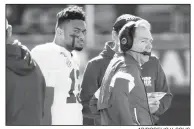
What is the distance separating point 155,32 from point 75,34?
7838 mm

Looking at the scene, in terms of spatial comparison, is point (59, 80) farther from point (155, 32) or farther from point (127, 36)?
point (155, 32)

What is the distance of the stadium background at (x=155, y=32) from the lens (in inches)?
354

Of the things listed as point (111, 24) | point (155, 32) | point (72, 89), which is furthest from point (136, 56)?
point (111, 24)

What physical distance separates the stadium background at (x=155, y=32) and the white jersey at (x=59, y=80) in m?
2.95

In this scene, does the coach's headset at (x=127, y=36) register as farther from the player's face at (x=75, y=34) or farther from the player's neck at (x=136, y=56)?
the player's face at (x=75, y=34)

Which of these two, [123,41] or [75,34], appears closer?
[123,41]

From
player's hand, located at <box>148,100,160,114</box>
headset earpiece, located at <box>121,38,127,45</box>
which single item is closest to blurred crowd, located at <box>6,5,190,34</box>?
player's hand, located at <box>148,100,160,114</box>

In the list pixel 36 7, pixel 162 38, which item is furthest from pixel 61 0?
pixel 36 7

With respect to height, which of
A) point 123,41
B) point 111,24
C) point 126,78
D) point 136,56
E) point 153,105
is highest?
point 111,24

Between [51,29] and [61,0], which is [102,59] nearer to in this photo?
[61,0]

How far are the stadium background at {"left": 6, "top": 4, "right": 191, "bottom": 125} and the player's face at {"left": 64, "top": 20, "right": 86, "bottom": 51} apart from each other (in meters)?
2.84

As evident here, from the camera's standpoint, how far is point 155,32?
11.9 meters

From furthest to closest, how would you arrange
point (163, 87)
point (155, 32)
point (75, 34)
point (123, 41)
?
point (155, 32)
point (163, 87)
point (75, 34)
point (123, 41)

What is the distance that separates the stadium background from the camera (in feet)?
29.5
